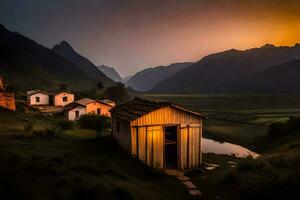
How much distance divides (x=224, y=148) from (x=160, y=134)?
82.1 ft

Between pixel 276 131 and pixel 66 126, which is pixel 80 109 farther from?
pixel 276 131

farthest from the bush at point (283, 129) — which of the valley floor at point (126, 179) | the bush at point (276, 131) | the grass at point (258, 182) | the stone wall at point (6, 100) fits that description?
the stone wall at point (6, 100)

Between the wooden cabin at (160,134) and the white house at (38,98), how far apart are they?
65.7 m

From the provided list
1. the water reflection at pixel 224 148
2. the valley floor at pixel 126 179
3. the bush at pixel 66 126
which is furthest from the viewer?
the bush at pixel 66 126

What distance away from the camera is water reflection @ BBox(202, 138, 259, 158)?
136ft

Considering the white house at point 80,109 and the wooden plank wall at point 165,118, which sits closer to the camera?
the wooden plank wall at point 165,118

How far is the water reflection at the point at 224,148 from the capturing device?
41.4 m

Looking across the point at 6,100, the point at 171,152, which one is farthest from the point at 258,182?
the point at 6,100

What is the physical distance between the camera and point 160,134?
76.5 ft

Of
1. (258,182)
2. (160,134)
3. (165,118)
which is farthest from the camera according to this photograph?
(165,118)

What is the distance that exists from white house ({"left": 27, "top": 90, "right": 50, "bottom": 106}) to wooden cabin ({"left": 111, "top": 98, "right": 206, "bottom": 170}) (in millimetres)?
65749

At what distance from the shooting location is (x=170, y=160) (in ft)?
87.3

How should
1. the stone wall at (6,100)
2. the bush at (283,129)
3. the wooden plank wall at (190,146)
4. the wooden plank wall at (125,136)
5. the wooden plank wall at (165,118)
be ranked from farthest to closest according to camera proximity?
1. the stone wall at (6,100)
2. the bush at (283,129)
3. the wooden plank wall at (190,146)
4. the wooden plank wall at (125,136)
5. the wooden plank wall at (165,118)

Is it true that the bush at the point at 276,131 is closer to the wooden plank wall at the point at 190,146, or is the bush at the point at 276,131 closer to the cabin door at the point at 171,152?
the cabin door at the point at 171,152
